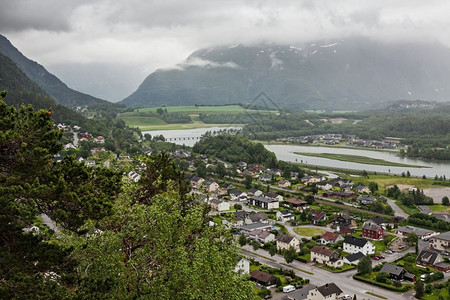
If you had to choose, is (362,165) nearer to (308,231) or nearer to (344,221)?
(344,221)

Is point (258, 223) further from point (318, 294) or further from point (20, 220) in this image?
point (20, 220)

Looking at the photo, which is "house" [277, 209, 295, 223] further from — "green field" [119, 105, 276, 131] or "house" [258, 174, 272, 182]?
"green field" [119, 105, 276, 131]

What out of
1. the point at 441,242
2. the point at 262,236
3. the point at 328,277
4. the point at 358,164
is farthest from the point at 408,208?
the point at 358,164

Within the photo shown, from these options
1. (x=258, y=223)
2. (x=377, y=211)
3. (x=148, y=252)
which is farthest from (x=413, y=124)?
(x=148, y=252)

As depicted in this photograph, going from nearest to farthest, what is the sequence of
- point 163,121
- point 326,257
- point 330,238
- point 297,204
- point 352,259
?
point 326,257 → point 352,259 → point 330,238 → point 297,204 → point 163,121

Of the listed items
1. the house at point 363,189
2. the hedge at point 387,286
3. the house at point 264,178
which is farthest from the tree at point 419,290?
the house at point 264,178

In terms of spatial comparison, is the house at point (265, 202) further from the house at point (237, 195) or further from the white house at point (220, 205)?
the white house at point (220, 205)
